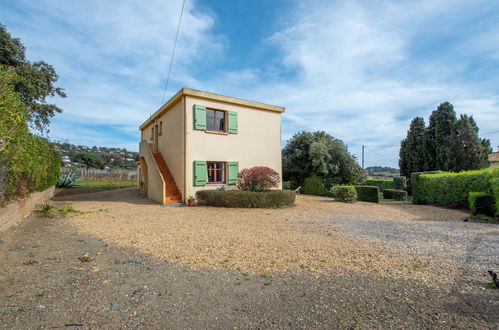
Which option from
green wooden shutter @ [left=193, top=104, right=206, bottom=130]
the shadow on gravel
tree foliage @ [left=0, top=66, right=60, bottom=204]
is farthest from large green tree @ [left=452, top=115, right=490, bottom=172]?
tree foliage @ [left=0, top=66, right=60, bottom=204]

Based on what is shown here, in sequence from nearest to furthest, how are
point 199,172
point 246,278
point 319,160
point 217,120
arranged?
point 246,278 → point 199,172 → point 217,120 → point 319,160

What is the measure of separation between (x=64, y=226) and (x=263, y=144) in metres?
9.16

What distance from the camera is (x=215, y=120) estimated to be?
39.1ft

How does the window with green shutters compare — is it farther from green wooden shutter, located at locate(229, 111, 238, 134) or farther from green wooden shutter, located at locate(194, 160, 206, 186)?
green wooden shutter, located at locate(194, 160, 206, 186)

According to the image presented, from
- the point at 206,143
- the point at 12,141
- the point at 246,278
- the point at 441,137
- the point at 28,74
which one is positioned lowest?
the point at 246,278

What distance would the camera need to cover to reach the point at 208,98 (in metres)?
11.4

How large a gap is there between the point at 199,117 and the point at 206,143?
1.20m

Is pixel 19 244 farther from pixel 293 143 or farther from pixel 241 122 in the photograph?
pixel 293 143

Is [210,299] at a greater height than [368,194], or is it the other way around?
[368,194]

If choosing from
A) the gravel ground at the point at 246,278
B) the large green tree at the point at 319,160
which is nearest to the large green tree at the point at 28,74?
the gravel ground at the point at 246,278

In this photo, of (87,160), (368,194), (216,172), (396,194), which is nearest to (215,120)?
(216,172)

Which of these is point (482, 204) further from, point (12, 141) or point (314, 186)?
point (12, 141)

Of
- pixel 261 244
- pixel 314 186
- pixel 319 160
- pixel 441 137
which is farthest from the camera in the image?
pixel 441 137

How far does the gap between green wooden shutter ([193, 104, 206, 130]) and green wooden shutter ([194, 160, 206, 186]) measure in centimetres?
156
